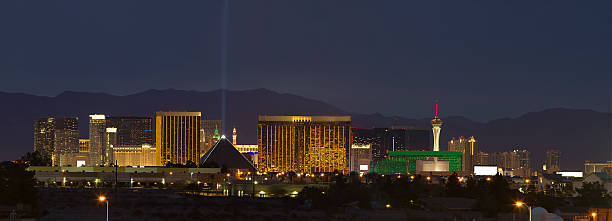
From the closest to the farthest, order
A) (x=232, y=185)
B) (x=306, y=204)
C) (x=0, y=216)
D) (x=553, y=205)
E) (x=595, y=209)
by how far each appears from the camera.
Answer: (x=0, y=216), (x=595, y=209), (x=553, y=205), (x=306, y=204), (x=232, y=185)

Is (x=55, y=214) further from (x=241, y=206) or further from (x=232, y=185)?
(x=232, y=185)

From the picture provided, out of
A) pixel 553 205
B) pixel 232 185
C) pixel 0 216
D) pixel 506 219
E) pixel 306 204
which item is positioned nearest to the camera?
pixel 0 216

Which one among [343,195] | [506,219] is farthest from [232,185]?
[506,219]

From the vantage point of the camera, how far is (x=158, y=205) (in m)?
123

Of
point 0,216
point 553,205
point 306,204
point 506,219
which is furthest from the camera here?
point 306,204

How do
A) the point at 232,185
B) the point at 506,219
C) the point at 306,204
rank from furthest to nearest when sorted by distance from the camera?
the point at 232,185, the point at 306,204, the point at 506,219

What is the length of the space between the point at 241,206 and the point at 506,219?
3623 cm

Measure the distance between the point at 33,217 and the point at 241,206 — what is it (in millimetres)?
33609

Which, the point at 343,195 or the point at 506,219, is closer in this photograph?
the point at 506,219

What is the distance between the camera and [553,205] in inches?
4589

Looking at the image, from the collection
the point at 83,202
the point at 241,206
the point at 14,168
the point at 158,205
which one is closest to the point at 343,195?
the point at 241,206

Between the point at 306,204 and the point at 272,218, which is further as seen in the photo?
the point at 306,204

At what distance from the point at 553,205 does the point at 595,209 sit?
15120 mm

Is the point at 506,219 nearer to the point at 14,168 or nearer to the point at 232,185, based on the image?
the point at 14,168
